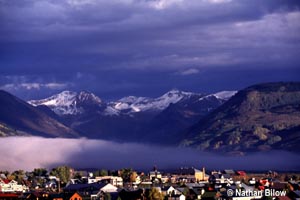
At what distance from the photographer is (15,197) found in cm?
15725

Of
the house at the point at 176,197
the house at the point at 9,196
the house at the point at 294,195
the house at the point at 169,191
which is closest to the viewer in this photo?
the house at the point at 9,196

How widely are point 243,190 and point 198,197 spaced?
813 cm

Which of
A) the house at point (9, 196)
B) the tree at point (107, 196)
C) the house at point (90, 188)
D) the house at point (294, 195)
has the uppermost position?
the house at point (90, 188)

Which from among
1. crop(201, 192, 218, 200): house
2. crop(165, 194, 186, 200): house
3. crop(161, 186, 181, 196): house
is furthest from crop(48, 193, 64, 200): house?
crop(201, 192, 218, 200): house

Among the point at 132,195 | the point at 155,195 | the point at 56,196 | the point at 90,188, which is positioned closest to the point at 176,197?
the point at 132,195

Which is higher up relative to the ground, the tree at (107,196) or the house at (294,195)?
the tree at (107,196)

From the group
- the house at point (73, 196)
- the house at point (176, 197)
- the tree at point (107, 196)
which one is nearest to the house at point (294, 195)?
the house at point (176, 197)

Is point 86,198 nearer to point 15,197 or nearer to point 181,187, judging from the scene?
point 15,197

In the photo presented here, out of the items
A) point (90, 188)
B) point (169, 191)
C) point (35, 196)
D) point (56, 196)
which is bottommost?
point (56, 196)

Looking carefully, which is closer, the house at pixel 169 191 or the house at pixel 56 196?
the house at pixel 56 196

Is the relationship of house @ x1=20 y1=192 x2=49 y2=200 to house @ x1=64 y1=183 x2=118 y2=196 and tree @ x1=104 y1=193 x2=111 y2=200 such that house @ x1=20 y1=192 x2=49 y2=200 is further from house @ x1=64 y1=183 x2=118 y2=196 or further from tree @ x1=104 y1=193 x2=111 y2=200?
tree @ x1=104 y1=193 x2=111 y2=200

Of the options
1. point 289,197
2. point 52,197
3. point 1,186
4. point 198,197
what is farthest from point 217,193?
point 1,186

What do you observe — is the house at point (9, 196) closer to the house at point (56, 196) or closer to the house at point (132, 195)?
the house at point (56, 196)

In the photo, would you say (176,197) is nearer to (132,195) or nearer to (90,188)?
(132,195)
